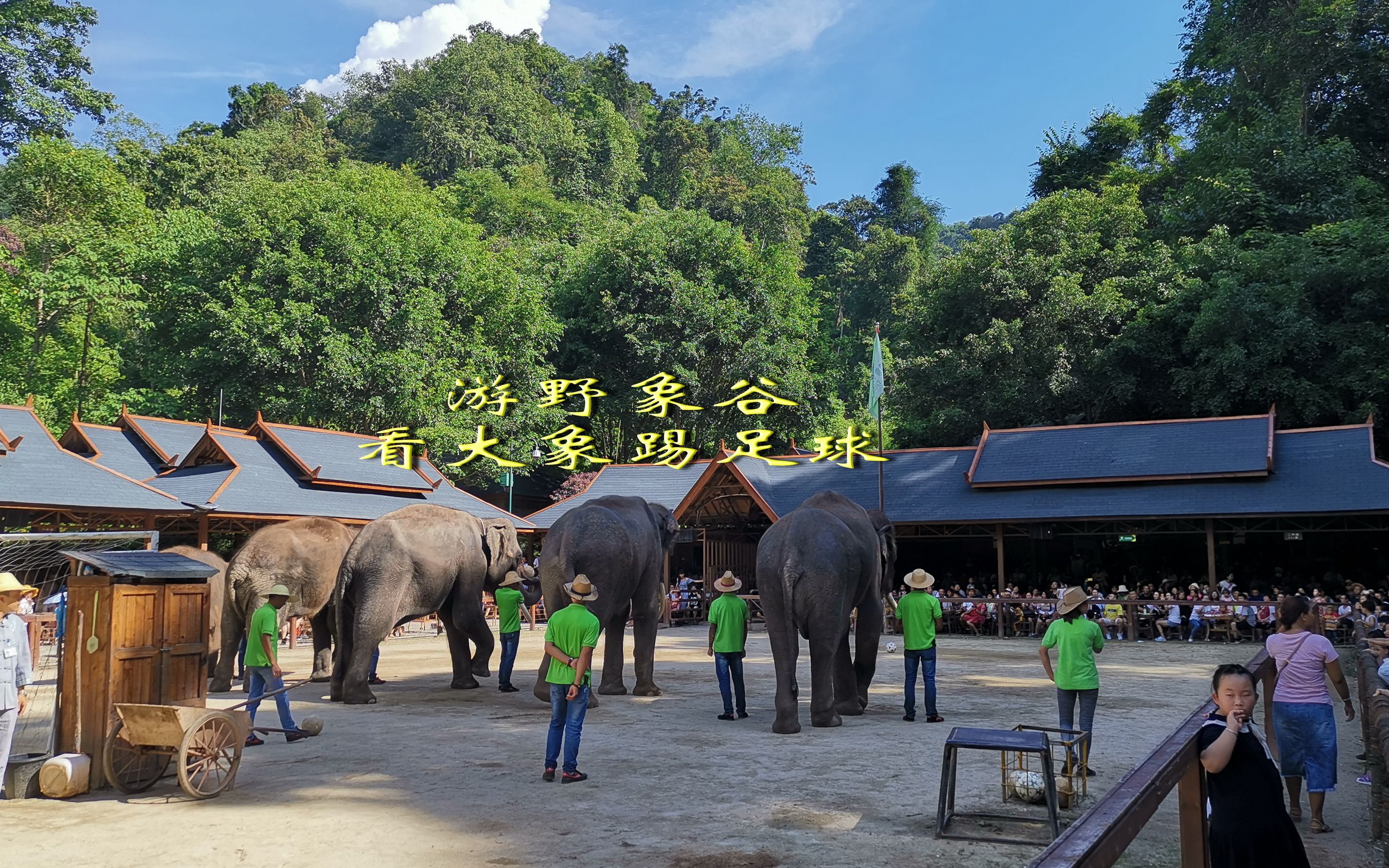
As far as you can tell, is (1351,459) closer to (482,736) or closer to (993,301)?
(993,301)

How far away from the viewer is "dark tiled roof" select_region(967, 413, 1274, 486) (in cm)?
2467

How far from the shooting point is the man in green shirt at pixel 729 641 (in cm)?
1159

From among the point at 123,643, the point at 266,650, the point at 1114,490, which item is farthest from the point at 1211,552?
the point at 123,643

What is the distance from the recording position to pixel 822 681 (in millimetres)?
10938

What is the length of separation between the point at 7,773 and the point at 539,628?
20.3m

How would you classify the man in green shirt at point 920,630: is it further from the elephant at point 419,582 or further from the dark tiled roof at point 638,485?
the dark tiled roof at point 638,485

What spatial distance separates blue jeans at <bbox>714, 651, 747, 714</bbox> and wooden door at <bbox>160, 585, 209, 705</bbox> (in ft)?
17.9

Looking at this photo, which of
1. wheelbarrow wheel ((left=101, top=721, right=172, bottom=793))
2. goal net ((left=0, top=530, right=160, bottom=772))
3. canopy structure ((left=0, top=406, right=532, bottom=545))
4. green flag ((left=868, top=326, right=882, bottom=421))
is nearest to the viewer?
wheelbarrow wheel ((left=101, top=721, right=172, bottom=793))

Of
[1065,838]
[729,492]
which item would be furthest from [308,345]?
[1065,838]

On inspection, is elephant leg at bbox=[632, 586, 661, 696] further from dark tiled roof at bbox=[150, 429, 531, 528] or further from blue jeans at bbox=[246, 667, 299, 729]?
dark tiled roof at bbox=[150, 429, 531, 528]

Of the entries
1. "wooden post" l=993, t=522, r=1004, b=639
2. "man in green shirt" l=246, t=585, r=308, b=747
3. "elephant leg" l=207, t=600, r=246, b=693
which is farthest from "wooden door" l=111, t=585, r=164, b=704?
"wooden post" l=993, t=522, r=1004, b=639

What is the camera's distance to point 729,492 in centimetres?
2817

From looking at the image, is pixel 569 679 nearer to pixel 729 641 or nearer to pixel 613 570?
pixel 729 641

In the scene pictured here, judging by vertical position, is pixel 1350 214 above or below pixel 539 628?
above
